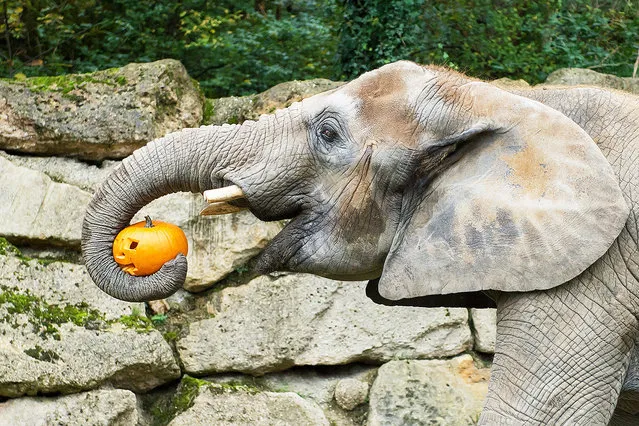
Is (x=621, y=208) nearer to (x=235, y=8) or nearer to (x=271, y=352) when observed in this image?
(x=271, y=352)

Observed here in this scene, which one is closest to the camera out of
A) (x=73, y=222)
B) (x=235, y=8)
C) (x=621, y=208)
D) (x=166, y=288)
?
(x=621, y=208)

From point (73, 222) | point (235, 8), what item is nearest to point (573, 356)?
point (73, 222)

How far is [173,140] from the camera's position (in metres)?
3.93

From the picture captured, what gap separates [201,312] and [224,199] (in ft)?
8.17

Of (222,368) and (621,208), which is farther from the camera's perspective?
(222,368)

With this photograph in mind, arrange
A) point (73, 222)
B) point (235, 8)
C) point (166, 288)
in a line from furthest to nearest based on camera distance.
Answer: point (235, 8) < point (73, 222) < point (166, 288)

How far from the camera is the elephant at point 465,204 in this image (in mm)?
3547

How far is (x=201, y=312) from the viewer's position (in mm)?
6180

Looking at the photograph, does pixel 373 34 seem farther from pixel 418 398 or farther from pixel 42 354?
pixel 42 354

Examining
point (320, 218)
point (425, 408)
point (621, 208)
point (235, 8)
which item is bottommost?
point (425, 408)

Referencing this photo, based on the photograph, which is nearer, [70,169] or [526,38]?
[70,169]

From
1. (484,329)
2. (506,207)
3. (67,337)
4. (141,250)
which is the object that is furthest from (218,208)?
(484,329)

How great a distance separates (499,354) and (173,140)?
1.40 meters

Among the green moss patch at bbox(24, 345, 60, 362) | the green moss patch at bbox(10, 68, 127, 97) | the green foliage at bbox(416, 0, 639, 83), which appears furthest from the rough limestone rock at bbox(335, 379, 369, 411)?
the green foliage at bbox(416, 0, 639, 83)
